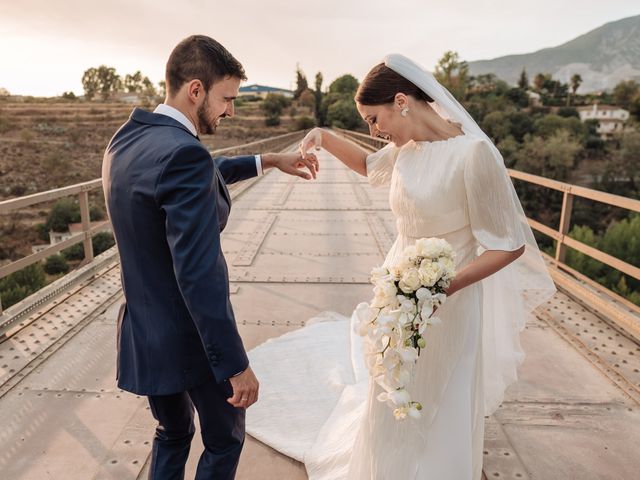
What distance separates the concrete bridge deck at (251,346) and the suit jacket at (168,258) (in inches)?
41.0

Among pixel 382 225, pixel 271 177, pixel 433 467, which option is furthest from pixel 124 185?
pixel 271 177

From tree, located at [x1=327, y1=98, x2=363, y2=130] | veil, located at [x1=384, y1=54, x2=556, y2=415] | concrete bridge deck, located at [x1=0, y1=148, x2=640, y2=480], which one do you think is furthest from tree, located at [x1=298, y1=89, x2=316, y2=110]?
veil, located at [x1=384, y1=54, x2=556, y2=415]

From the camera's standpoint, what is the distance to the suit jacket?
1376mm

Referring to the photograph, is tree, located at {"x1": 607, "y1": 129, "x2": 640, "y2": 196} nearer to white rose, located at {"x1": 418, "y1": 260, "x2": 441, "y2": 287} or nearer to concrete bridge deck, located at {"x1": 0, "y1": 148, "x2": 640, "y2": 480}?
concrete bridge deck, located at {"x1": 0, "y1": 148, "x2": 640, "y2": 480}

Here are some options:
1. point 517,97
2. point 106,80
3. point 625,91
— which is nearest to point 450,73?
point 517,97

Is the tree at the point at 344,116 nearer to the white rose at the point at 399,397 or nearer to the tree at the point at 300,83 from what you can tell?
the tree at the point at 300,83

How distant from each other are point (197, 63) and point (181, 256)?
647 mm

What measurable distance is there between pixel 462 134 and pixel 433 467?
1.36 m

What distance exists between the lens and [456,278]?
171 centimetres

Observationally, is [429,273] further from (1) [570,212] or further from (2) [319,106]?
(2) [319,106]

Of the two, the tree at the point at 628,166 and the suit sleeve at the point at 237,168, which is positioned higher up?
the suit sleeve at the point at 237,168

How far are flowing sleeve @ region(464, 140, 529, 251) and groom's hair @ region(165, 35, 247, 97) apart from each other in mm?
938

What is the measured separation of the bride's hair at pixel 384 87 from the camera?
1867 mm

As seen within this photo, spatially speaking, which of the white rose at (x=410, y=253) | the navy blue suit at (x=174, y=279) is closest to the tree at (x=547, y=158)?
the white rose at (x=410, y=253)
